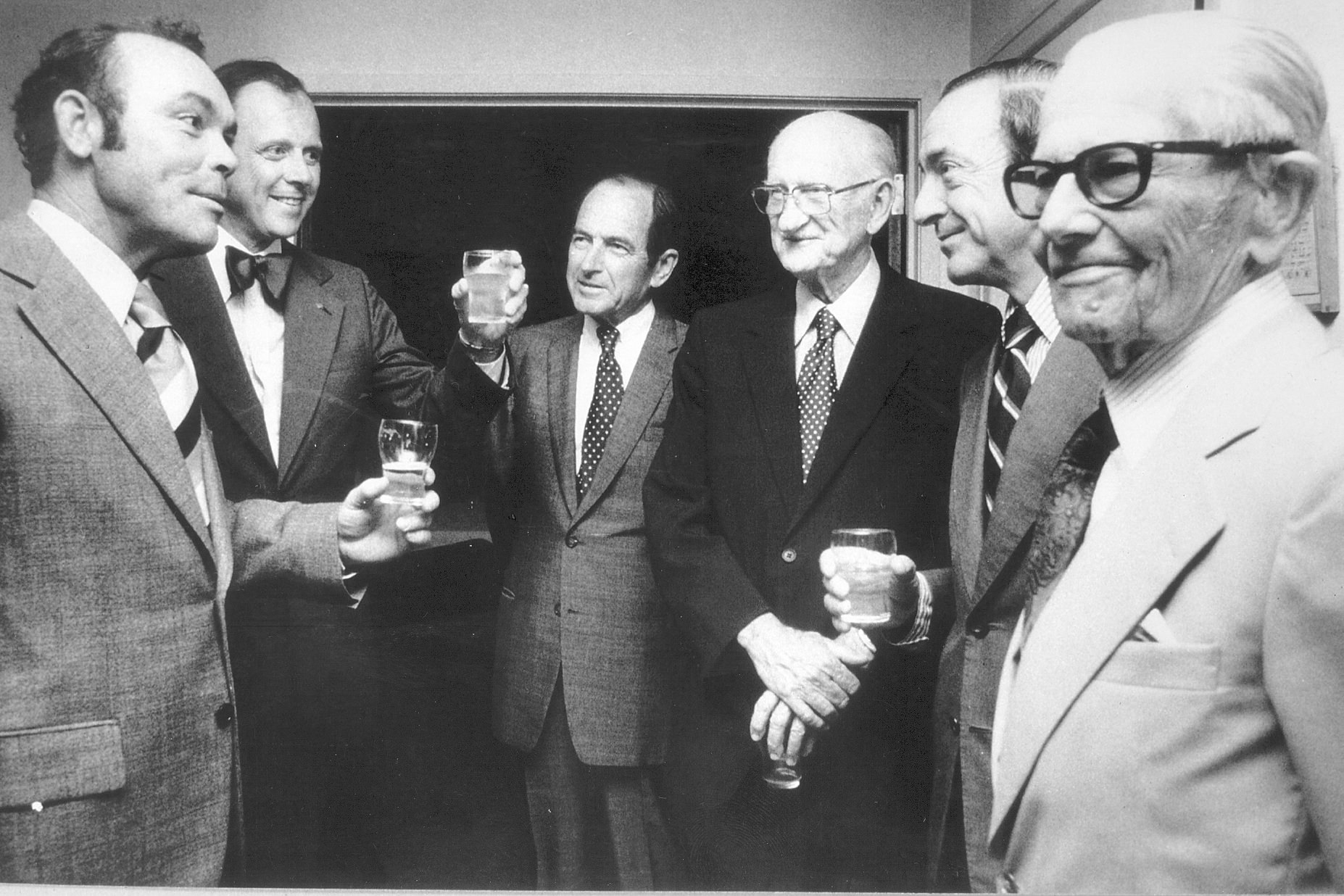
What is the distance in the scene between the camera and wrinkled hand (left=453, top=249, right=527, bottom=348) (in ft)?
4.60

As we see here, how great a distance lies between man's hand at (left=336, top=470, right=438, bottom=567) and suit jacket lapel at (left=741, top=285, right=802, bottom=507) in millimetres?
498

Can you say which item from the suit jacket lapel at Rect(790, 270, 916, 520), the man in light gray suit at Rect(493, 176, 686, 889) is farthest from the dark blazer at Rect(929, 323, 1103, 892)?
the man in light gray suit at Rect(493, 176, 686, 889)

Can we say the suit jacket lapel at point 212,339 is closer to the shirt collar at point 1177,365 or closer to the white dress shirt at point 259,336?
the white dress shirt at point 259,336

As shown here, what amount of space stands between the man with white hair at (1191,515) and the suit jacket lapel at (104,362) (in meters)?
1.04

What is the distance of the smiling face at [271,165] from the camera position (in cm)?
135

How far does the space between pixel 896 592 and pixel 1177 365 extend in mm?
476

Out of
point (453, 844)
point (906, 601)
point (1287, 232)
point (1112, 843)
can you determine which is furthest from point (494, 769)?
point (1287, 232)

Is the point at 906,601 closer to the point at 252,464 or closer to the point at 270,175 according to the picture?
the point at 252,464

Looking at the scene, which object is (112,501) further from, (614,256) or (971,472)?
(971,472)

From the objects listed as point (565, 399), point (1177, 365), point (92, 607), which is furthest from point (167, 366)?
point (1177, 365)

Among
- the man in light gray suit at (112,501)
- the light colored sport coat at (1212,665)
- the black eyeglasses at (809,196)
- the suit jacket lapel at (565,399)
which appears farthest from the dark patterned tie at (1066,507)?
the man in light gray suit at (112,501)

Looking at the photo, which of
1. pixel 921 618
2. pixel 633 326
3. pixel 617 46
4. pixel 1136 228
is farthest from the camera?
pixel 633 326

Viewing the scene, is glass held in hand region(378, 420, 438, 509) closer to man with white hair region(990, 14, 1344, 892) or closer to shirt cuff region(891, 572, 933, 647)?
shirt cuff region(891, 572, 933, 647)

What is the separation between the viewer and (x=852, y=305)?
55.3 inches
